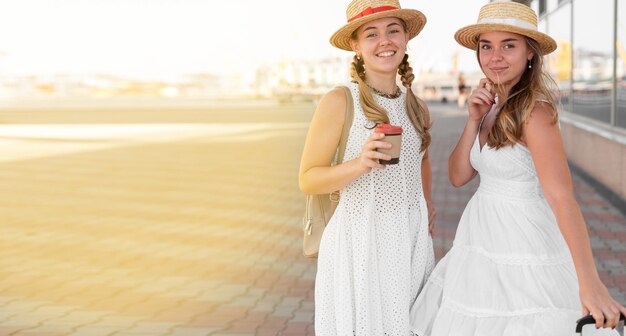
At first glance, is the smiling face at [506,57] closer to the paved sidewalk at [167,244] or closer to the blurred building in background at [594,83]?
the paved sidewalk at [167,244]

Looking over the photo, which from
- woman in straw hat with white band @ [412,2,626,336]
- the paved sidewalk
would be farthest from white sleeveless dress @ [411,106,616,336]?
the paved sidewalk

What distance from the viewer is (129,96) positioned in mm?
57531

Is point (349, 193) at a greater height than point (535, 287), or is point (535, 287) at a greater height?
point (349, 193)

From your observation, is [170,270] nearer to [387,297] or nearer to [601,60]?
[387,297]

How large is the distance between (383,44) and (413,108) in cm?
25

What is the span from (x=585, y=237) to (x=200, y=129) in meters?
20.6

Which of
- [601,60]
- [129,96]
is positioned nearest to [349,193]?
[601,60]

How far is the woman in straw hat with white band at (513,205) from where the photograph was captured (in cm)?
244

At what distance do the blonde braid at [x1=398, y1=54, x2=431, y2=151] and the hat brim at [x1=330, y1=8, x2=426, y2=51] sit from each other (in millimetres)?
109

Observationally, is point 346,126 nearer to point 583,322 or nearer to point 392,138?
point 392,138

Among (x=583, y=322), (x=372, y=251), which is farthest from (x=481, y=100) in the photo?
(x=583, y=322)

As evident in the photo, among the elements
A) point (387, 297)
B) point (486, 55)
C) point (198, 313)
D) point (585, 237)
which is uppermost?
point (486, 55)

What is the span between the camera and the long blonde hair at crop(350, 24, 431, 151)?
2758mm

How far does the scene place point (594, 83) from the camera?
1179 cm
